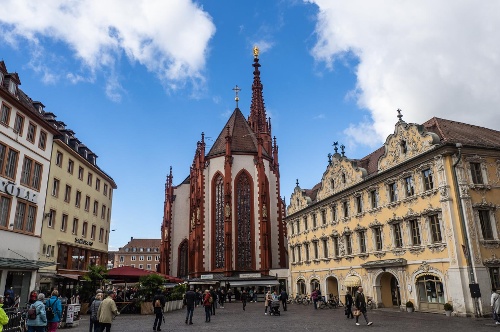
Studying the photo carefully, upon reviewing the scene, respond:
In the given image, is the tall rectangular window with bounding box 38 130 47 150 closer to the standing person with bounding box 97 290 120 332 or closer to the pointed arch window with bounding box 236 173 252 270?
the standing person with bounding box 97 290 120 332

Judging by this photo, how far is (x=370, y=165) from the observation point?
33.0 m

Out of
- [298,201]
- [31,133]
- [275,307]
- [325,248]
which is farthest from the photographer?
[298,201]

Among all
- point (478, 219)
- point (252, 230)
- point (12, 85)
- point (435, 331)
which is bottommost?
point (435, 331)

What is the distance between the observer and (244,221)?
56469 mm

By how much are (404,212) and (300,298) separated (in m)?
18.4

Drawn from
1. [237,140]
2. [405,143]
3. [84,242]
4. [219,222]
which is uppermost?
[237,140]

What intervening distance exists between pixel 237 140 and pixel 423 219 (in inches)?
1623

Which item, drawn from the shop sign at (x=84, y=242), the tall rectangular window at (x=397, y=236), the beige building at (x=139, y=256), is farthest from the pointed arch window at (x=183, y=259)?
the beige building at (x=139, y=256)

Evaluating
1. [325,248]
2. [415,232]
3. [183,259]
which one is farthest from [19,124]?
[183,259]

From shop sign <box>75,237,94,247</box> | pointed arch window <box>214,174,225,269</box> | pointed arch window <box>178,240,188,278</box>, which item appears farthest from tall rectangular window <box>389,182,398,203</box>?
pointed arch window <box>178,240,188,278</box>

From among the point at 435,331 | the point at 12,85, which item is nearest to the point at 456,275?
the point at 435,331

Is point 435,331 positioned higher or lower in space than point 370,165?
lower

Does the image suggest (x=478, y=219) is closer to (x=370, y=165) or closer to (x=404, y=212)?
(x=404, y=212)

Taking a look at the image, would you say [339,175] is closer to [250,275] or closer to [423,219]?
[423,219]
